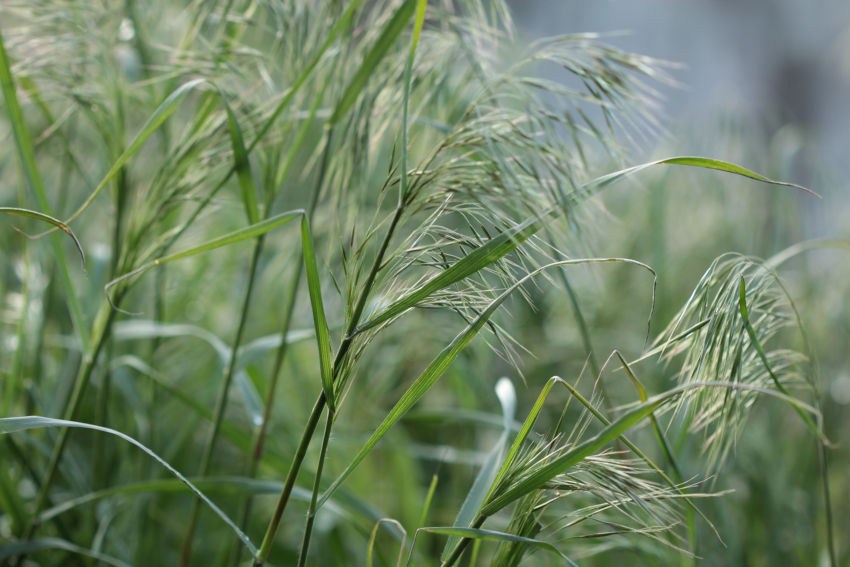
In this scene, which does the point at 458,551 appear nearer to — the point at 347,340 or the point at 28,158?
the point at 347,340

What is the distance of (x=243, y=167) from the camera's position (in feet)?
1.16

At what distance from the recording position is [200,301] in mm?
821

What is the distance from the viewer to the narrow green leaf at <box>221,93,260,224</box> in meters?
0.32

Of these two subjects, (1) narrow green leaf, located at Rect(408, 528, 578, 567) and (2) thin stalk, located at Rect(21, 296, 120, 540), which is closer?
(1) narrow green leaf, located at Rect(408, 528, 578, 567)

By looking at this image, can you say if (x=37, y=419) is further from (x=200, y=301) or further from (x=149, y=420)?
(x=200, y=301)

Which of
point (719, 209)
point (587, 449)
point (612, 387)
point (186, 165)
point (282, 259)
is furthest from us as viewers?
point (719, 209)

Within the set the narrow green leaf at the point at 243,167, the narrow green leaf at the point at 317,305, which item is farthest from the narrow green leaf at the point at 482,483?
the narrow green leaf at the point at 243,167

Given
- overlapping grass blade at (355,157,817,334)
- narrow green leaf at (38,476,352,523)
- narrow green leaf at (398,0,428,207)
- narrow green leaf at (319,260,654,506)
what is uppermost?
narrow green leaf at (398,0,428,207)

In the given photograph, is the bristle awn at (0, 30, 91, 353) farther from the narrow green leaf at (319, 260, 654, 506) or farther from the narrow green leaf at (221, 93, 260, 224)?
the narrow green leaf at (319, 260, 654, 506)

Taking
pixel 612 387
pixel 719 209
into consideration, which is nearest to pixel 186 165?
pixel 612 387

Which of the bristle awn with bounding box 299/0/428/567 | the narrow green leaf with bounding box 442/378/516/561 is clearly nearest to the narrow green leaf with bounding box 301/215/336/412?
the bristle awn with bounding box 299/0/428/567

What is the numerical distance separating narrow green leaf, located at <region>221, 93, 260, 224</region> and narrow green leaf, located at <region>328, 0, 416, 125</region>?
0.08 meters

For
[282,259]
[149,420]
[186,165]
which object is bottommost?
[149,420]

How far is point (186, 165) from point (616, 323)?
86 centimetres
